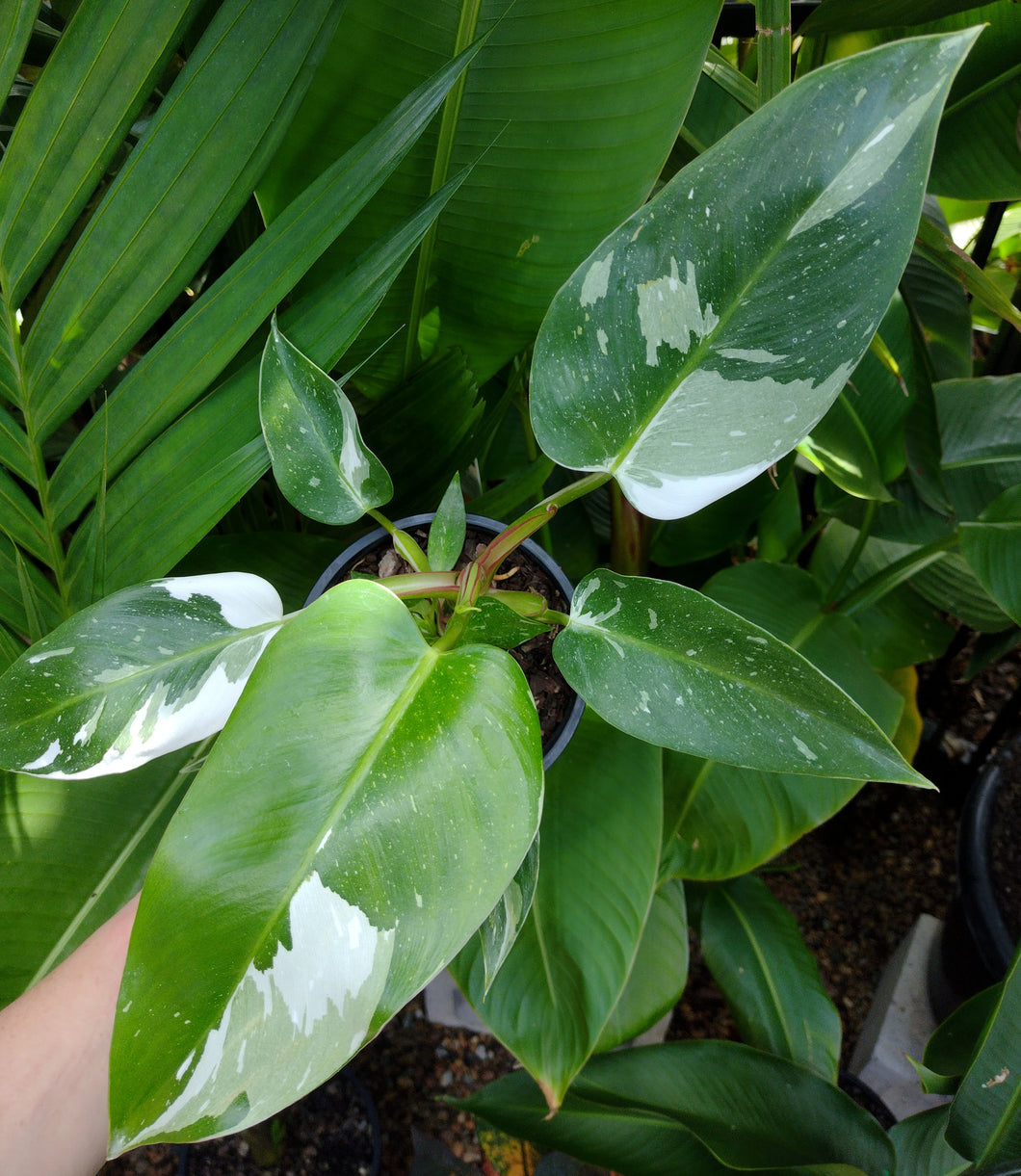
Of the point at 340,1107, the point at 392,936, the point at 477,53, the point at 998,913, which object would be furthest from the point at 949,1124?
the point at 477,53

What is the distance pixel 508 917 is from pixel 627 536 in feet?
1.58

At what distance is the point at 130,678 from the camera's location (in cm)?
40

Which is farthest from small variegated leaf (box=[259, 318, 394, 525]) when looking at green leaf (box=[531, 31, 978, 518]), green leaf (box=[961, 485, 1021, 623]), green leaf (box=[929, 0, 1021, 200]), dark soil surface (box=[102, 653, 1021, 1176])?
dark soil surface (box=[102, 653, 1021, 1176])

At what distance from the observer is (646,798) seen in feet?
2.07

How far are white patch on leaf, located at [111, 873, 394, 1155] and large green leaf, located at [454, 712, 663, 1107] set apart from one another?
0.32m

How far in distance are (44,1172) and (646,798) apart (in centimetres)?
45

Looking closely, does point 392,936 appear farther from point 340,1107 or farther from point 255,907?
point 340,1107

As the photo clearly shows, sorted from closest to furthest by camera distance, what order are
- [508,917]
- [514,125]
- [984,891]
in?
[508,917]
[514,125]
[984,891]

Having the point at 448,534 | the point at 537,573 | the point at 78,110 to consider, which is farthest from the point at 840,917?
the point at 78,110

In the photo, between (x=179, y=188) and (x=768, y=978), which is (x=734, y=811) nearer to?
(x=768, y=978)

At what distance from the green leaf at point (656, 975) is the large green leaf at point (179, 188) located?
0.68 m

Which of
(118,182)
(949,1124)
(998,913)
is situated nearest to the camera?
(118,182)

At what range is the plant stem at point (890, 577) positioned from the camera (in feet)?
2.64

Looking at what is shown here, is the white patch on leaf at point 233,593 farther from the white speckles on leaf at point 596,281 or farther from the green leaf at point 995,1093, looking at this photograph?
the green leaf at point 995,1093
